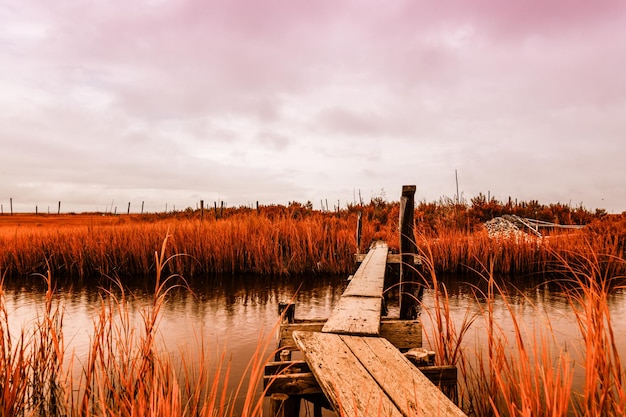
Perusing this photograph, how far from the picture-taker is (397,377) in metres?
2.79

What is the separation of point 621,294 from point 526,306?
2625 millimetres

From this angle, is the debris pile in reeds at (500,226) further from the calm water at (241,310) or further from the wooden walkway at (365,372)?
the wooden walkway at (365,372)

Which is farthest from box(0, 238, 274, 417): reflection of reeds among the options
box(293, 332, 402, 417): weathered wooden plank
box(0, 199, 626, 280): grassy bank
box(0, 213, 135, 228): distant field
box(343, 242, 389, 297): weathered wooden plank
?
box(0, 213, 135, 228): distant field

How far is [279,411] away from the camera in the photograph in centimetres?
322

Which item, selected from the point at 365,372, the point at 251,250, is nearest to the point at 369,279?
the point at 365,372

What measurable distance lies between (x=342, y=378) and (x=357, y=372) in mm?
135

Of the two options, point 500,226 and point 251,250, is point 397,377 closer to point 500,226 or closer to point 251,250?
point 251,250

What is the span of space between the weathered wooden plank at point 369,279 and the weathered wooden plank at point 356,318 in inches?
13.5

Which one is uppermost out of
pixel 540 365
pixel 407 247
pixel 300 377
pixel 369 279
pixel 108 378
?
pixel 407 247

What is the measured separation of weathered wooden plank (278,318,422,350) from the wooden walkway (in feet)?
0.50

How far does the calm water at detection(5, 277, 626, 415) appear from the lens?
240 inches

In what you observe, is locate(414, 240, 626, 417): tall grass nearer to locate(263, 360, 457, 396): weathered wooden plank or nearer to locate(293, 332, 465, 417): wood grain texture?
locate(263, 360, 457, 396): weathered wooden plank

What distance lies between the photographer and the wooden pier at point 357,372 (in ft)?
8.02

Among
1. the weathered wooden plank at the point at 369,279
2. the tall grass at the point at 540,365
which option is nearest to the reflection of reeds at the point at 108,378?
the tall grass at the point at 540,365
